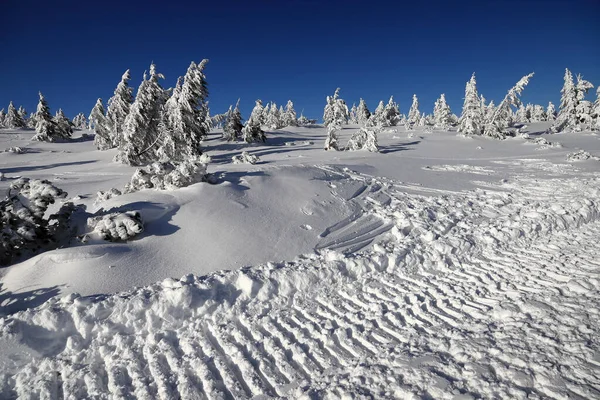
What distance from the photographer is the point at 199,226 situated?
7.45 metres

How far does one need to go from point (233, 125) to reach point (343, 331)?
1287 inches

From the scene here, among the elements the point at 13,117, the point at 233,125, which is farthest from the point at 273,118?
the point at 13,117

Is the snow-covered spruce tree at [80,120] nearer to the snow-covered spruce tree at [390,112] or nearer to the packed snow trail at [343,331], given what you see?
the snow-covered spruce tree at [390,112]

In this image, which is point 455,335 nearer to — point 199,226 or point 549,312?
point 549,312

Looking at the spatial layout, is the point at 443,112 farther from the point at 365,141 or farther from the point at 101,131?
the point at 101,131

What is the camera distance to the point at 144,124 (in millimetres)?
22406

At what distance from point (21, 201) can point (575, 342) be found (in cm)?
1059

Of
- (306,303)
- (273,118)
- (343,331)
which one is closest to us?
(343,331)

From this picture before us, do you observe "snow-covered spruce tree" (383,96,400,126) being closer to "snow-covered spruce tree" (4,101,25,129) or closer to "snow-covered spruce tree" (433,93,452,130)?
"snow-covered spruce tree" (433,93,452,130)

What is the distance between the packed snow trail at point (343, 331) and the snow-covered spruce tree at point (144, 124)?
19753 mm

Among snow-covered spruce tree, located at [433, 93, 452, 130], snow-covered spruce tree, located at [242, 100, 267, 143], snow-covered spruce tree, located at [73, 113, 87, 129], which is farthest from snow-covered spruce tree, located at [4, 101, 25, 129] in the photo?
snow-covered spruce tree, located at [433, 93, 452, 130]

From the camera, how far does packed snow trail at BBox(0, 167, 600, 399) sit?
3580 millimetres

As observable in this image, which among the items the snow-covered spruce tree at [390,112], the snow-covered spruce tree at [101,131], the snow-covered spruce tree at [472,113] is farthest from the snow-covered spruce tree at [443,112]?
the snow-covered spruce tree at [101,131]

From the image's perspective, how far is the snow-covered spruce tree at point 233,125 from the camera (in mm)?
34062
